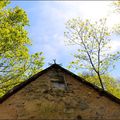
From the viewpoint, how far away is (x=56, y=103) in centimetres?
1109

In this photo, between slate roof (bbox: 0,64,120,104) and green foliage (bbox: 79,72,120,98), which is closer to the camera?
slate roof (bbox: 0,64,120,104)

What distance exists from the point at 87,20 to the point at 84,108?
18236 mm

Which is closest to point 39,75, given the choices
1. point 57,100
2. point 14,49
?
point 57,100

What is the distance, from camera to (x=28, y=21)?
20.1m

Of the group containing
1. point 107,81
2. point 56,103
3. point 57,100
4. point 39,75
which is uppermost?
point 107,81

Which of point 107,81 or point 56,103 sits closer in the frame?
point 56,103

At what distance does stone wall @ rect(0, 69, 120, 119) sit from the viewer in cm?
1058

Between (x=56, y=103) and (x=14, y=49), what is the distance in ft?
28.4

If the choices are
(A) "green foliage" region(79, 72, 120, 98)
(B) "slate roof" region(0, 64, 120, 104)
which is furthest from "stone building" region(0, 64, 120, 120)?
(A) "green foliage" region(79, 72, 120, 98)

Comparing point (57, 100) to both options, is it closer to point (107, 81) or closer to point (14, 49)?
point (14, 49)

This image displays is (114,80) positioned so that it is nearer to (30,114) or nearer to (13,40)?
(13,40)

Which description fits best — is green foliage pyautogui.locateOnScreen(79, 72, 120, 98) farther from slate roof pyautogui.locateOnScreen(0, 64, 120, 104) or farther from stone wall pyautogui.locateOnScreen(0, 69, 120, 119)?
stone wall pyautogui.locateOnScreen(0, 69, 120, 119)

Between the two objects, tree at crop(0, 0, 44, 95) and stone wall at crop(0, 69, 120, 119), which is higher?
tree at crop(0, 0, 44, 95)

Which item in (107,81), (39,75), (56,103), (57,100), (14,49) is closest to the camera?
(56,103)
